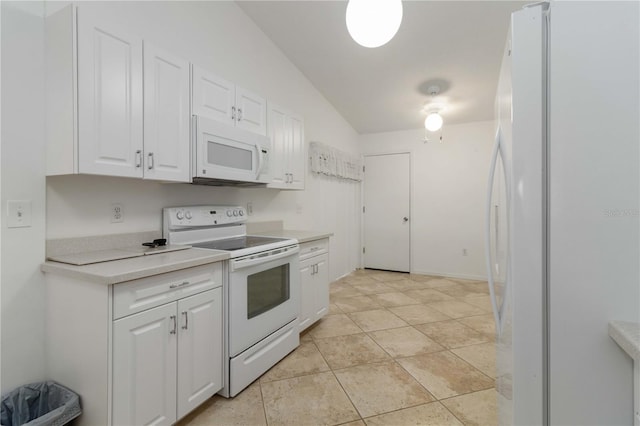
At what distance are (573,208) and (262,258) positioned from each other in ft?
5.44

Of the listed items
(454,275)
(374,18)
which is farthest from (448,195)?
(374,18)

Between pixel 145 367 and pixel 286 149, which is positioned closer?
pixel 145 367

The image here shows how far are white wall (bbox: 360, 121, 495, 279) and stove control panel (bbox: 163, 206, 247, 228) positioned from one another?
335 cm

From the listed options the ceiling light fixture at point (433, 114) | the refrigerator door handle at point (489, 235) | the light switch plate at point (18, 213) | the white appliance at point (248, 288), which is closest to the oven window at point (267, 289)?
the white appliance at point (248, 288)

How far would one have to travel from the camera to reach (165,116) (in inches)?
69.2

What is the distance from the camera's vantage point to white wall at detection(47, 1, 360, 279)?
5.42 feet

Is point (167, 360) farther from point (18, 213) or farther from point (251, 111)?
point (251, 111)

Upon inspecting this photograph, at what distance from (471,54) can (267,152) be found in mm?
2253

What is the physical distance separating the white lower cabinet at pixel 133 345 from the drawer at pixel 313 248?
1.08m

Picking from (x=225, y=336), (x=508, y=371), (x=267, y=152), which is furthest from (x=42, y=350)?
(x=508, y=371)

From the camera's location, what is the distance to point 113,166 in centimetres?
151

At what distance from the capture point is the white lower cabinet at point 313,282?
2611mm

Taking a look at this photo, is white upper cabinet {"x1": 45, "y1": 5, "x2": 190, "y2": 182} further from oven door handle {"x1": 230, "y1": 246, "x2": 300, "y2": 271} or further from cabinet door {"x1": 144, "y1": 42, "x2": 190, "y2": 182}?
oven door handle {"x1": 230, "y1": 246, "x2": 300, "y2": 271}

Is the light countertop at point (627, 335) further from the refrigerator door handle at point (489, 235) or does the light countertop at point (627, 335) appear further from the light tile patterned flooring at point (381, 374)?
the light tile patterned flooring at point (381, 374)
